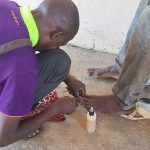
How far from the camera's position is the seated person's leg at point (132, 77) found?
1.51m

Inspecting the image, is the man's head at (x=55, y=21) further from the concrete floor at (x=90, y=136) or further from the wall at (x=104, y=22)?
the wall at (x=104, y=22)

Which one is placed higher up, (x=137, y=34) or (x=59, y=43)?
(x=59, y=43)

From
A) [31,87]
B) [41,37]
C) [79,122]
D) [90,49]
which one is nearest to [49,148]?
[79,122]

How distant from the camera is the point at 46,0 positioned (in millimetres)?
1261

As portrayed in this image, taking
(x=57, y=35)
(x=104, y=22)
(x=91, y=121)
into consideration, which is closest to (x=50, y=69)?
(x=57, y=35)

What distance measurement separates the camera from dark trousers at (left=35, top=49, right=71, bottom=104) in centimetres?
144

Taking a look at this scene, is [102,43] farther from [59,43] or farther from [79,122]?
[59,43]

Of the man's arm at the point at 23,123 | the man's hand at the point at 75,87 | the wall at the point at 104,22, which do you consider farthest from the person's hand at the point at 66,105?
the wall at the point at 104,22

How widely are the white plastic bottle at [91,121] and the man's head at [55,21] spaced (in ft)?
1.74

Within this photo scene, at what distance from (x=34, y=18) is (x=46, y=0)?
11 centimetres

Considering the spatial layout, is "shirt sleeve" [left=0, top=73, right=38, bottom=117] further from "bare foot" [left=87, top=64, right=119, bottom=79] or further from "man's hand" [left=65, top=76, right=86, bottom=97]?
"bare foot" [left=87, top=64, right=119, bottom=79]

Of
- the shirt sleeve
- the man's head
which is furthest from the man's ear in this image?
the shirt sleeve

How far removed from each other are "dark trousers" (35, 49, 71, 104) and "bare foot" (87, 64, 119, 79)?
53 cm

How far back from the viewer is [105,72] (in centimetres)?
206
